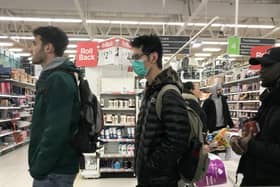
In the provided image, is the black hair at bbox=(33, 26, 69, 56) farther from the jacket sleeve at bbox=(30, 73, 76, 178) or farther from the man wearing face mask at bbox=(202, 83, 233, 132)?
the man wearing face mask at bbox=(202, 83, 233, 132)

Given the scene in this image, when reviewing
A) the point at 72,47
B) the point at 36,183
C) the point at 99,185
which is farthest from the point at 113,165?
the point at 72,47

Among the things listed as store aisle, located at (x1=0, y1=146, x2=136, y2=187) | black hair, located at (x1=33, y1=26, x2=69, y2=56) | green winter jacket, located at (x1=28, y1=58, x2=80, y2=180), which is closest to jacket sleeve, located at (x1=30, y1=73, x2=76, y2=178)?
green winter jacket, located at (x1=28, y1=58, x2=80, y2=180)

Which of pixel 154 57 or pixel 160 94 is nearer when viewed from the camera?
pixel 160 94

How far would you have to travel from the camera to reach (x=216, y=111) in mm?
6641

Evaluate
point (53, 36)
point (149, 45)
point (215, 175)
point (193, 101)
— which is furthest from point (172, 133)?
point (193, 101)

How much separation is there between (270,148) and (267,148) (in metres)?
0.02

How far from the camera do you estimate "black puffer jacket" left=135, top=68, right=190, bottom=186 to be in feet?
6.31

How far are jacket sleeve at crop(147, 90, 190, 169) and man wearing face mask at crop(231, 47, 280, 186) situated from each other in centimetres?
36

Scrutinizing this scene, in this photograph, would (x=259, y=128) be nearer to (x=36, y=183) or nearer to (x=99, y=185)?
(x=36, y=183)

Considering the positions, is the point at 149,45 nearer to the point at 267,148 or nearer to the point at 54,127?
the point at 54,127

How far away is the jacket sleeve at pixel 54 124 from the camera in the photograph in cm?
196

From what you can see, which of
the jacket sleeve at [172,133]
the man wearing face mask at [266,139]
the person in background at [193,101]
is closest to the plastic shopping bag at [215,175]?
the person in background at [193,101]

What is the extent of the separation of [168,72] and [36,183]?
3.59ft

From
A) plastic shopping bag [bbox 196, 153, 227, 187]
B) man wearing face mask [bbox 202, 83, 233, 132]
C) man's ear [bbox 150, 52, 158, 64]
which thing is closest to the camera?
man's ear [bbox 150, 52, 158, 64]
